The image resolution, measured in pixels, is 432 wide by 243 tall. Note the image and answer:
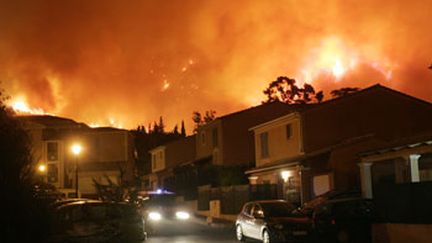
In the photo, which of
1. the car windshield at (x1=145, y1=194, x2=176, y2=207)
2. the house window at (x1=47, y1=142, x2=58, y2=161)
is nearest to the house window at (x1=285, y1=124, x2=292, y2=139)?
the car windshield at (x1=145, y1=194, x2=176, y2=207)

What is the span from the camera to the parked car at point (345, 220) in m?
21.7

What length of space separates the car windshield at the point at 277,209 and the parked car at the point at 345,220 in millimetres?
1675

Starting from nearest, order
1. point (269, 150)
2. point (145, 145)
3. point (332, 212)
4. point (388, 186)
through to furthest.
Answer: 1. point (388, 186)
2. point (332, 212)
3. point (269, 150)
4. point (145, 145)

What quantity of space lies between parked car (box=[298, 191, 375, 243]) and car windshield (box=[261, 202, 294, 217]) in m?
1.67

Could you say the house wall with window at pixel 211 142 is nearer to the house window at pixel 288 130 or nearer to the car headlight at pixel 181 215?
the house window at pixel 288 130

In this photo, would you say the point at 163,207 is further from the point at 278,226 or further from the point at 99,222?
the point at 99,222

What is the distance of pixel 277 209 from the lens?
80.0ft

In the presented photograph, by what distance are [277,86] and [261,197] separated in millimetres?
42682

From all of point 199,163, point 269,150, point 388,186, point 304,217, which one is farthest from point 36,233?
point 199,163

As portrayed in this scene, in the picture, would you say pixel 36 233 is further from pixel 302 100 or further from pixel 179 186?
pixel 302 100

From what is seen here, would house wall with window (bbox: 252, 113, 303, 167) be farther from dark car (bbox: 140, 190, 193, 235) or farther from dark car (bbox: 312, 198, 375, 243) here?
dark car (bbox: 312, 198, 375, 243)

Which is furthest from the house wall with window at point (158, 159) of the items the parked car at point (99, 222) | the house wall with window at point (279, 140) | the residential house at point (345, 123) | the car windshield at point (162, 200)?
the parked car at point (99, 222)

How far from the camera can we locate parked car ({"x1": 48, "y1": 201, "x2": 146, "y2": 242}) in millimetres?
17016

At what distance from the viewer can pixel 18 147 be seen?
42.8 feet
